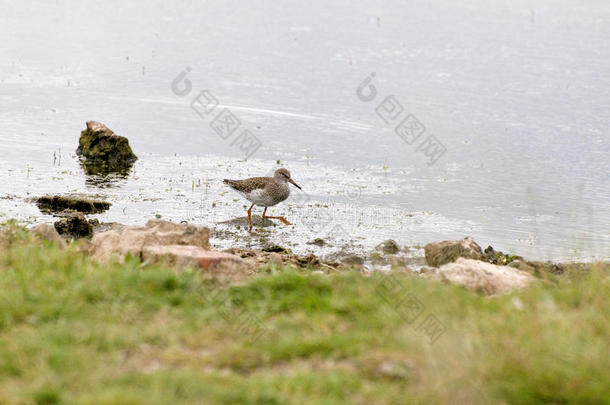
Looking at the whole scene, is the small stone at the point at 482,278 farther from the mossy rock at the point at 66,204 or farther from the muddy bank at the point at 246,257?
the mossy rock at the point at 66,204

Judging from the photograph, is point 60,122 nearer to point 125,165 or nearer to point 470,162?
point 125,165

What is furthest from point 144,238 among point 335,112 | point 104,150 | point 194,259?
point 335,112

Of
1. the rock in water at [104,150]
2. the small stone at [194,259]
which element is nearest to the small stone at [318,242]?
the small stone at [194,259]

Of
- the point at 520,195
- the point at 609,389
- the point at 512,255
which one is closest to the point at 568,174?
the point at 520,195

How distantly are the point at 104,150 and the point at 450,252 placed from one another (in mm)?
9555

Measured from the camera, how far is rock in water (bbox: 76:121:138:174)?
18.8 m

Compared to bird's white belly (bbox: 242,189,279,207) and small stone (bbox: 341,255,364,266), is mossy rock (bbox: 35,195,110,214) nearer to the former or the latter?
bird's white belly (bbox: 242,189,279,207)

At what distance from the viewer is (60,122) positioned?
22.1 m

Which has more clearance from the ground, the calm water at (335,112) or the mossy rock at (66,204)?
the calm water at (335,112)

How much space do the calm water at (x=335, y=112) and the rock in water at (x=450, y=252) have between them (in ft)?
5.94

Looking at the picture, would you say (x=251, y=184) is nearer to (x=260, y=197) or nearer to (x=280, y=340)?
(x=260, y=197)

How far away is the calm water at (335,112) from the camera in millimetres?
16281

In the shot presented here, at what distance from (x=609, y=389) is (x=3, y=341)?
455 centimetres

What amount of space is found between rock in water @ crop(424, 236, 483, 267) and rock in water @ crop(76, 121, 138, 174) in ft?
28.1
